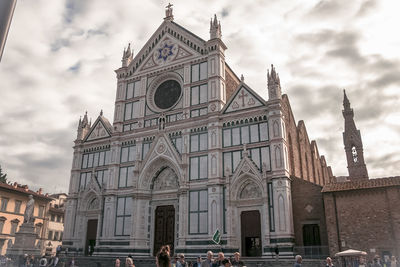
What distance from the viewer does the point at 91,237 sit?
33.2 meters

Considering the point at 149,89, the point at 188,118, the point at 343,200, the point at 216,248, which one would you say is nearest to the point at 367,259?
the point at 343,200

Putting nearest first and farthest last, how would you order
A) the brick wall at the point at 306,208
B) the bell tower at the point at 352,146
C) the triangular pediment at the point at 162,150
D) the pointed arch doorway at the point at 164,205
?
the brick wall at the point at 306,208 < the pointed arch doorway at the point at 164,205 < the triangular pediment at the point at 162,150 < the bell tower at the point at 352,146

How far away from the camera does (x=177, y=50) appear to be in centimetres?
3447

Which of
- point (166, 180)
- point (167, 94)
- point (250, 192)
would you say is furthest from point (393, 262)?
point (167, 94)

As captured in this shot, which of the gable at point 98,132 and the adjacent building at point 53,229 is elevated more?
the gable at point 98,132

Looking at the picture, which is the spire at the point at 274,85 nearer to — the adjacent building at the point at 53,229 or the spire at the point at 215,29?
the spire at the point at 215,29

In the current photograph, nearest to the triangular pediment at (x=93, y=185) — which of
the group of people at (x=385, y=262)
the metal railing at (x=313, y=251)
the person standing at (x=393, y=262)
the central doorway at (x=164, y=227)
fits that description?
the central doorway at (x=164, y=227)

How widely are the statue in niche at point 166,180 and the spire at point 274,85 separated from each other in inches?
443

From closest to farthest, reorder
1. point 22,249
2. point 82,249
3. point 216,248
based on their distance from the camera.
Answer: point 216,248
point 22,249
point 82,249

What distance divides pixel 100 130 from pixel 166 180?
10.3 m

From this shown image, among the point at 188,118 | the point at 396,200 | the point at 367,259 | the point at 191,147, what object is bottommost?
the point at 367,259

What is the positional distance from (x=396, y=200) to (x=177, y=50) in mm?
23226

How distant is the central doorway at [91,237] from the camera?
32688mm

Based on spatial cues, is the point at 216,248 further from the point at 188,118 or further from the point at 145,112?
the point at 145,112
